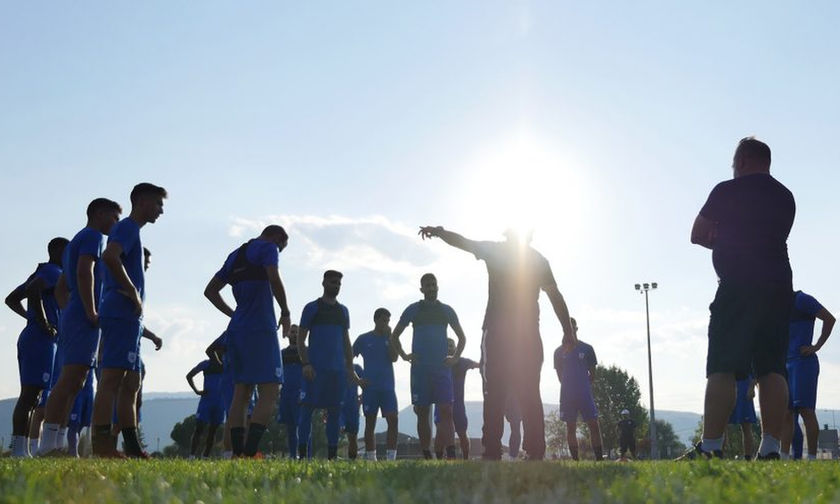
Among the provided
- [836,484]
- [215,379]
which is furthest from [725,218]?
[215,379]

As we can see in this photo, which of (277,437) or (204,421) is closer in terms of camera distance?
(204,421)

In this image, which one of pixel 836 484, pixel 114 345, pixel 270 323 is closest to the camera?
pixel 836 484

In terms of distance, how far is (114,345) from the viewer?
717 cm

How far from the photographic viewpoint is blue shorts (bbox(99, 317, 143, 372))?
23.5 feet

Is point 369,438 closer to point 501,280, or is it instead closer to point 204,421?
point 204,421

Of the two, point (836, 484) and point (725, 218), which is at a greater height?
point (725, 218)

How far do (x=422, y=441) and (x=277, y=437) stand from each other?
221 ft

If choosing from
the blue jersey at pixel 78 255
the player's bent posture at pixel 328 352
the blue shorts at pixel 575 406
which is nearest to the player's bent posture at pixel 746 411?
the blue shorts at pixel 575 406

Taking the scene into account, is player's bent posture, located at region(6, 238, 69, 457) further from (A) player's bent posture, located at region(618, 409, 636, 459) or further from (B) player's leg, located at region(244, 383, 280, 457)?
(A) player's bent posture, located at region(618, 409, 636, 459)

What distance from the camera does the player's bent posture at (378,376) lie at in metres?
13.2

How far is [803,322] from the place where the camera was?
1157 cm

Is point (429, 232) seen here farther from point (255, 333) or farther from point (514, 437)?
point (514, 437)

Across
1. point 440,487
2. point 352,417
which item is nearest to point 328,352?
point 352,417

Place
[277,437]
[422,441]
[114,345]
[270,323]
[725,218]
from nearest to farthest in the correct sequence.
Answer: [725,218] → [114,345] → [270,323] → [422,441] → [277,437]
